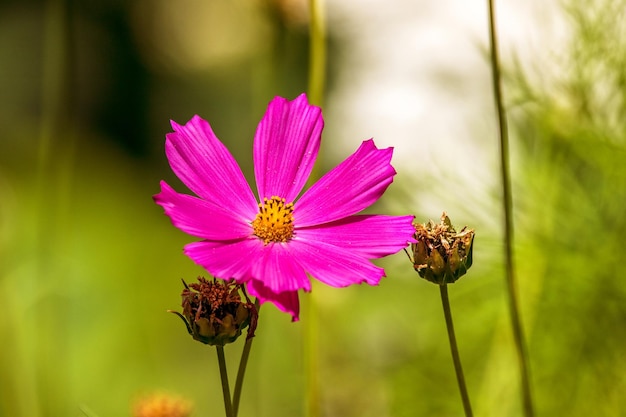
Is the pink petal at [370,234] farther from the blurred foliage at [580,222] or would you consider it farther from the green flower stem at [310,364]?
the blurred foliage at [580,222]

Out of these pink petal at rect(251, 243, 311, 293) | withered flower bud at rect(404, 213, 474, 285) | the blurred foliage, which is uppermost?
the blurred foliage

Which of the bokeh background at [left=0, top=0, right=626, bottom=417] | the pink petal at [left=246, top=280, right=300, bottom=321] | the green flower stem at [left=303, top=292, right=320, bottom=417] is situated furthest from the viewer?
the bokeh background at [left=0, top=0, right=626, bottom=417]

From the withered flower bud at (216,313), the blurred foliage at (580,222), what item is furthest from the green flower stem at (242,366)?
the blurred foliage at (580,222)

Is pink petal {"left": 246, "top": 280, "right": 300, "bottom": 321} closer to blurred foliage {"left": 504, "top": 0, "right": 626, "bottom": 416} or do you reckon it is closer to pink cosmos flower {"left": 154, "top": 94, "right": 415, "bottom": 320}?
pink cosmos flower {"left": 154, "top": 94, "right": 415, "bottom": 320}

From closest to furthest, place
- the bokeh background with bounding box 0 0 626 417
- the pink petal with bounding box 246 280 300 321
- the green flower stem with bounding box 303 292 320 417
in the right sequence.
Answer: the pink petal with bounding box 246 280 300 321, the green flower stem with bounding box 303 292 320 417, the bokeh background with bounding box 0 0 626 417

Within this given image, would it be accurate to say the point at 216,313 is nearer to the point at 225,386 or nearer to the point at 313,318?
the point at 225,386

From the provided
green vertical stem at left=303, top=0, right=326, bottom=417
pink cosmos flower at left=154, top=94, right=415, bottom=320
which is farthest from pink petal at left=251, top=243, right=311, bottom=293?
green vertical stem at left=303, top=0, right=326, bottom=417

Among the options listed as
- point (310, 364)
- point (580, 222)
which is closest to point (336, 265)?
point (310, 364)
